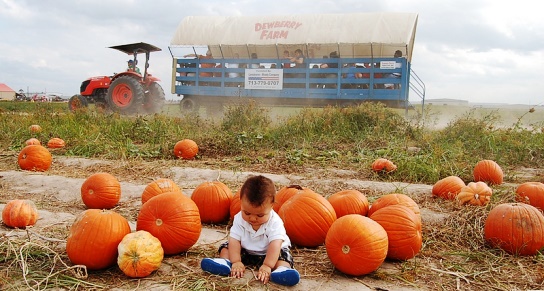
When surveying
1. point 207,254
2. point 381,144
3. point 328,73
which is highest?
point 328,73

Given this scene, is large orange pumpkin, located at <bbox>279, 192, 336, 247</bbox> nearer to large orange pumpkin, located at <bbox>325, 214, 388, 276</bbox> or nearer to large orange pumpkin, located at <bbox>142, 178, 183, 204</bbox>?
large orange pumpkin, located at <bbox>325, 214, 388, 276</bbox>

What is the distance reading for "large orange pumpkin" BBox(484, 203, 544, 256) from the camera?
11.0 ft

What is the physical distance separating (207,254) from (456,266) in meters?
1.72

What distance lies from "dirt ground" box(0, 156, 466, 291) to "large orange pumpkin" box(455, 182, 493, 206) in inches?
13.2

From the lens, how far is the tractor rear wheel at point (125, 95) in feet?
48.2

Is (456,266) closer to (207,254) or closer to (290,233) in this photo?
(290,233)

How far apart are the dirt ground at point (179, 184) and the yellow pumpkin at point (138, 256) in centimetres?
7

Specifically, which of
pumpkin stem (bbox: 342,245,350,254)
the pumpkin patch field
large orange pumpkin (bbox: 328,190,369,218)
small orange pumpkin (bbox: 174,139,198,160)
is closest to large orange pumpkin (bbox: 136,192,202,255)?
the pumpkin patch field

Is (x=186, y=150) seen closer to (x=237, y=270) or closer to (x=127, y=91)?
(x=237, y=270)

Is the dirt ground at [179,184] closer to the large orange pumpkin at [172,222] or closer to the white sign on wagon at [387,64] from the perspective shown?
the large orange pumpkin at [172,222]

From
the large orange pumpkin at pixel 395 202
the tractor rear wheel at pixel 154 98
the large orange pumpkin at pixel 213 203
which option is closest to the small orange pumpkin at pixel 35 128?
the tractor rear wheel at pixel 154 98

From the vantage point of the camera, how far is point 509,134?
8.66 meters

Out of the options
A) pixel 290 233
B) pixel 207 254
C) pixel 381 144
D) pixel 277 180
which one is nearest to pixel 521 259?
pixel 290 233

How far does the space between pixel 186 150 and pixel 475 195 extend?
465 centimetres
